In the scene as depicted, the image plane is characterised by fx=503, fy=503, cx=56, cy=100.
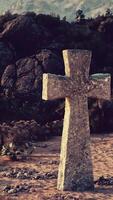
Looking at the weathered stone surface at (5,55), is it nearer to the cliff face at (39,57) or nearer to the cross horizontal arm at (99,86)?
the cliff face at (39,57)

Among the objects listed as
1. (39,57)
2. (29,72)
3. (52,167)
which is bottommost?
(52,167)

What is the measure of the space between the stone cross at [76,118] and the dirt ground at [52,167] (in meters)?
0.40

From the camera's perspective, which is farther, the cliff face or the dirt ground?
the cliff face

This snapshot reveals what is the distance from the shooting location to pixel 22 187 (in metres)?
13.5

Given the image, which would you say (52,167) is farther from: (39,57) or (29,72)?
(39,57)

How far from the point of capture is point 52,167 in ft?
51.9

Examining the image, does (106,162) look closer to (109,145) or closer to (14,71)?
(109,145)

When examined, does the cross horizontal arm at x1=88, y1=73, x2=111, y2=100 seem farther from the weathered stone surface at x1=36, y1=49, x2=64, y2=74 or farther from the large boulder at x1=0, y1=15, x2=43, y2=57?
the large boulder at x1=0, y1=15, x2=43, y2=57

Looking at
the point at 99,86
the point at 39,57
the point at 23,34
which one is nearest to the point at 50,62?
the point at 39,57

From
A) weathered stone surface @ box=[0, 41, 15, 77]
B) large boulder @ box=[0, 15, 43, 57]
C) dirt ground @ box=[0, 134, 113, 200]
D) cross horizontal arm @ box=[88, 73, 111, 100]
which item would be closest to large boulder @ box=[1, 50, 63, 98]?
weathered stone surface @ box=[0, 41, 15, 77]

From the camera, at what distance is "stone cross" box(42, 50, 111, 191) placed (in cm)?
1307

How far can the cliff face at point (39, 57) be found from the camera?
23.5 meters

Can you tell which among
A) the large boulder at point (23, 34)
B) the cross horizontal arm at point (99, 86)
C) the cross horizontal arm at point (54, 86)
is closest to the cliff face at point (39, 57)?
the large boulder at point (23, 34)

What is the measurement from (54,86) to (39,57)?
1262cm
